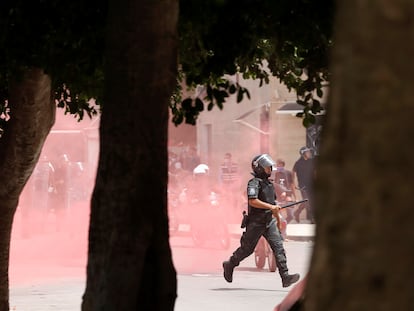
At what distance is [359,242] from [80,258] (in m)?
20.8

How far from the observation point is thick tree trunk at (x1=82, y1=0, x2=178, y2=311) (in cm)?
633

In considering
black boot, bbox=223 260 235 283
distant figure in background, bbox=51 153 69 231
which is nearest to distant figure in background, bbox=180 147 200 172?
distant figure in background, bbox=51 153 69 231

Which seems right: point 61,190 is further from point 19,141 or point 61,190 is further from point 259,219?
point 19,141

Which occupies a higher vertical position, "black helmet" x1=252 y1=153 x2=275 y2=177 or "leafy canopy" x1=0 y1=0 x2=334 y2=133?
"leafy canopy" x1=0 y1=0 x2=334 y2=133

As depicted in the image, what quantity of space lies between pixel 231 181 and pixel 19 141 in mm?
20254

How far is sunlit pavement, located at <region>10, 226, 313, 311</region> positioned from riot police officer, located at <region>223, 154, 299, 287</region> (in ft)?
1.48

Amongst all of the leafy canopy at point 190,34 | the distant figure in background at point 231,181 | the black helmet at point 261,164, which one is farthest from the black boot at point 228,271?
the distant figure in background at point 231,181

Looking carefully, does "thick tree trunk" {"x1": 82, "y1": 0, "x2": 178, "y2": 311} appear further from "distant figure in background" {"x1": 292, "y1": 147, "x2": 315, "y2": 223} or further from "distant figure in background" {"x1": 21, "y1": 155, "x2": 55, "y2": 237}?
"distant figure in background" {"x1": 292, "y1": 147, "x2": 315, "y2": 223}

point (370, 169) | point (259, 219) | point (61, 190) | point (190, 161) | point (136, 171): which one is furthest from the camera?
point (190, 161)

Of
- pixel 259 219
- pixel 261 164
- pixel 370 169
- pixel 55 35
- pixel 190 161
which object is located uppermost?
pixel 55 35

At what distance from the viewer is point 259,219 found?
17.7 metres

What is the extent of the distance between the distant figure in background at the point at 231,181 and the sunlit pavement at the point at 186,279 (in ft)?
7.64

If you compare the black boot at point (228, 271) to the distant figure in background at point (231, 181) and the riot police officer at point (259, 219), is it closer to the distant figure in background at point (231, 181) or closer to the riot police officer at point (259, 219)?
the riot police officer at point (259, 219)

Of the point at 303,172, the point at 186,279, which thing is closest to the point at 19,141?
the point at 186,279
